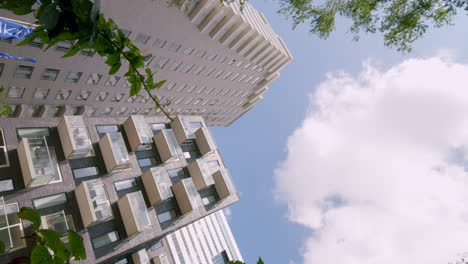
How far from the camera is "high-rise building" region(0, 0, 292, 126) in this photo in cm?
2500

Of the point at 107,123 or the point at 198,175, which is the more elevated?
the point at 107,123

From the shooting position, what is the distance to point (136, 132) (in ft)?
82.2

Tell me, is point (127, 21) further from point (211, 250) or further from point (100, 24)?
point (211, 250)

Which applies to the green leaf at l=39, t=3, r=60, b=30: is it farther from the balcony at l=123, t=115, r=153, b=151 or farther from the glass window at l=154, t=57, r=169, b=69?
the glass window at l=154, t=57, r=169, b=69

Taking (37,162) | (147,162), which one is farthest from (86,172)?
(147,162)

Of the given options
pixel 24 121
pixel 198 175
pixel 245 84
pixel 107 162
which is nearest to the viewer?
pixel 24 121

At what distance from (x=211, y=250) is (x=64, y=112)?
46.9 metres

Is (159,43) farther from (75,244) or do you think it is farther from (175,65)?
(75,244)

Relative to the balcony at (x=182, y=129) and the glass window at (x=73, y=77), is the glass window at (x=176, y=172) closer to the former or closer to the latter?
the balcony at (x=182, y=129)

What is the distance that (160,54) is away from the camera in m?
31.6

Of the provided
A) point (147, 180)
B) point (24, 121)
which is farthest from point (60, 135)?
point (147, 180)

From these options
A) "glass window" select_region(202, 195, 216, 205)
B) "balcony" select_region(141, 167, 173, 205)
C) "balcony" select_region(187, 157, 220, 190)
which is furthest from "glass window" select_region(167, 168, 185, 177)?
"glass window" select_region(202, 195, 216, 205)

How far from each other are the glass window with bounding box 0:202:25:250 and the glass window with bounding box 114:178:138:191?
696 cm

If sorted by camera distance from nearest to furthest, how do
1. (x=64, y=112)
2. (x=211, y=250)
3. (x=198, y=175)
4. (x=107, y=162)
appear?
(x=107, y=162), (x=198, y=175), (x=64, y=112), (x=211, y=250)
